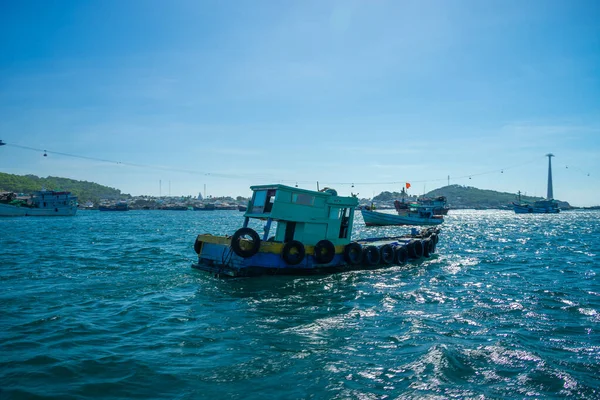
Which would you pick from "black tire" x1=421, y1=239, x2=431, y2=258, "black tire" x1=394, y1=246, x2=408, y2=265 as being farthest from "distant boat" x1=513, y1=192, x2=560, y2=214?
"black tire" x1=394, y1=246, x2=408, y2=265

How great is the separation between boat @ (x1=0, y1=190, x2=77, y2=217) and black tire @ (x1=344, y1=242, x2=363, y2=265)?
3293 inches

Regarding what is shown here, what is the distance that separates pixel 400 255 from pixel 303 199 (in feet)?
26.8

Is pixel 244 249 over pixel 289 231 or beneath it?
beneath

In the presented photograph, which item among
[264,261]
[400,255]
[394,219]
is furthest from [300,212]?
[394,219]

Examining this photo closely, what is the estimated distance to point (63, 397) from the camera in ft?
22.7

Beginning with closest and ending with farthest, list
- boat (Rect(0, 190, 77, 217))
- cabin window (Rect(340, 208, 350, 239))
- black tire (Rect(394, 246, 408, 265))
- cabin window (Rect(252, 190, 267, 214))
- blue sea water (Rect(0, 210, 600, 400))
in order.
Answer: blue sea water (Rect(0, 210, 600, 400)) < cabin window (Rect(252, 190, 267, 214)) < cabin window (Rect(340, 208, 350, 239)) < black tire (Rect(394, 246, 408, 265)) < boat (Rect(0, 190, 77, 217))

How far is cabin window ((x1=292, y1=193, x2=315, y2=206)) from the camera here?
57.6 ft

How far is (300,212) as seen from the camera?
58.4 feet

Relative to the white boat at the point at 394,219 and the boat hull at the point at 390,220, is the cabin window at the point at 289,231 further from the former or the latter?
the boat hull at the point at 390,220

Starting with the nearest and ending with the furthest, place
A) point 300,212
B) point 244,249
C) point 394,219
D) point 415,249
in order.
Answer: point 244,249, point 300,212, point 415,249, point 394,219

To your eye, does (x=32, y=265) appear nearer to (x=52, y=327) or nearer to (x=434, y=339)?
(x=52, y=327)

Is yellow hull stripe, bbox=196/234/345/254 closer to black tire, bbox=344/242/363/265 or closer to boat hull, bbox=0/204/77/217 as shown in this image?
black tire, bbox=344/242/363/265

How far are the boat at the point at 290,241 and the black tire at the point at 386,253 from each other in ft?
3.07

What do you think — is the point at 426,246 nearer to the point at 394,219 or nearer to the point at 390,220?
the point at 390,220
